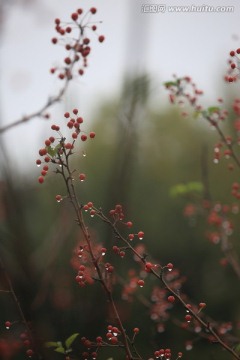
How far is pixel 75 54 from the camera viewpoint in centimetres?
253

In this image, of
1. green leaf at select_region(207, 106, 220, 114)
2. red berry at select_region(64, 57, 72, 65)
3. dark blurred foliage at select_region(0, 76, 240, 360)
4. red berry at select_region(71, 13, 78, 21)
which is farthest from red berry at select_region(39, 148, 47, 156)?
green leaf at select_region(207, 106, 220, 114)

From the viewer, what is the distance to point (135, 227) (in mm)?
12953

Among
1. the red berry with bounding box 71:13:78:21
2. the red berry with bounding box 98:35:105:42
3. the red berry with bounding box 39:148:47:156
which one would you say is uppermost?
the red berry with bounding box 71:13:78:21

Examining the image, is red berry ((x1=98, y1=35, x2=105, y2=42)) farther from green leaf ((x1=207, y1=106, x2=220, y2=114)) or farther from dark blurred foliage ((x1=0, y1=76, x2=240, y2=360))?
green leaf ((x1=207, y1=106, x2=220, y2=114))

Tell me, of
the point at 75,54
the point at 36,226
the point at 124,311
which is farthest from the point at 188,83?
the point at 36,226

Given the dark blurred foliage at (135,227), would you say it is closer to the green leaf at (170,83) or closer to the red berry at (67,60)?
the green leaf at (170,83)

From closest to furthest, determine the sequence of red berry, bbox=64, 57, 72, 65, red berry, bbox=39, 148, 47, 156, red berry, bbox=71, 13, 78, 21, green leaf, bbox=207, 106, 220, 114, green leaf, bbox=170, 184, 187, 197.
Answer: red berry, bbox=39, 148, 47, 156 → red berry, bbox=71, 13, 78, 21 → red berry, bbox=64, 57, 72, 65 → green leaf, bbox=207, 106, 220, 114 → green leaf, bbox=170, 184, 187, 197

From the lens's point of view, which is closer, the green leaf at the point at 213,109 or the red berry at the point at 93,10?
the red berry at the point at 93,10

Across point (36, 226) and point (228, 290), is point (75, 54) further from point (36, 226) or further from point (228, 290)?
point (228, 290)

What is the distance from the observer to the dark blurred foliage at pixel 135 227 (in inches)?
104

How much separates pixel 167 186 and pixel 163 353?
13153 mm

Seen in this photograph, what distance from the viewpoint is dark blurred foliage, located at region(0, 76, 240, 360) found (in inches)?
104

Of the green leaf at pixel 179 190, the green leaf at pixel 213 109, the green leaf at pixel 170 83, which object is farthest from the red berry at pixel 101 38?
the green leaf at pixel 179 190

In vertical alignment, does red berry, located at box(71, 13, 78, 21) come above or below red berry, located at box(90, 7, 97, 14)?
below
